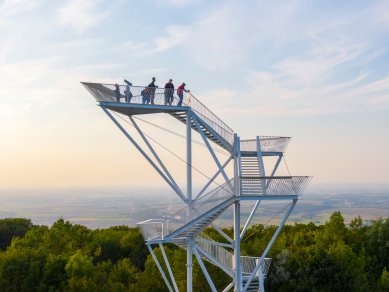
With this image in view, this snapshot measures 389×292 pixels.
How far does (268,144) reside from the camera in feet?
99.0

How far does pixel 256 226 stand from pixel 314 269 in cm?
2479

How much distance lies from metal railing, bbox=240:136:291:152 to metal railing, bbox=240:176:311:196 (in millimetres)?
3218

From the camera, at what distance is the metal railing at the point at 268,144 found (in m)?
29.8

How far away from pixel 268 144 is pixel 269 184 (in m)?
3.89

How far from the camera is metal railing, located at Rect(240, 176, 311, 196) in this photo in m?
26.9

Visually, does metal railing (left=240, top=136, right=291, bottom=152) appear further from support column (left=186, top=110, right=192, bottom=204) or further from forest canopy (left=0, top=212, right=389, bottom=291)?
forest canopy (left=0, top=212, right=389, bottom=291)

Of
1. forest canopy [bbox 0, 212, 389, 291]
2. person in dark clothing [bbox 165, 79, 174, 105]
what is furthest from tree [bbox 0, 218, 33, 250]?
person in dark clothing [bbox 165, 79, 174, 105]

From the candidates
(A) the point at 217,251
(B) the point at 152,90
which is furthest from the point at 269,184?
(B) the point at 152,90

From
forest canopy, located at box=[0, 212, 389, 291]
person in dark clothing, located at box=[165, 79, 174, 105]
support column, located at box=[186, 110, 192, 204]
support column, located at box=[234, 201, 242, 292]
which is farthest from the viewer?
forest canopy, located at box=[0, 212, 389, 291]

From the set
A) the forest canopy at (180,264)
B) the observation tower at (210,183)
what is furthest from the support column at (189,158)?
the forest canopy at (180,264)

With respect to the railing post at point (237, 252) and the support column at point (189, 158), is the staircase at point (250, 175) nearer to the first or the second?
the railing post at point (237, 252)

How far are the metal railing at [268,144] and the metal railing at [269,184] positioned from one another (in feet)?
10.6

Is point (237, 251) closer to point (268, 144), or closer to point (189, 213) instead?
point (189, 213)

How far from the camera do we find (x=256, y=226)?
254 ft
